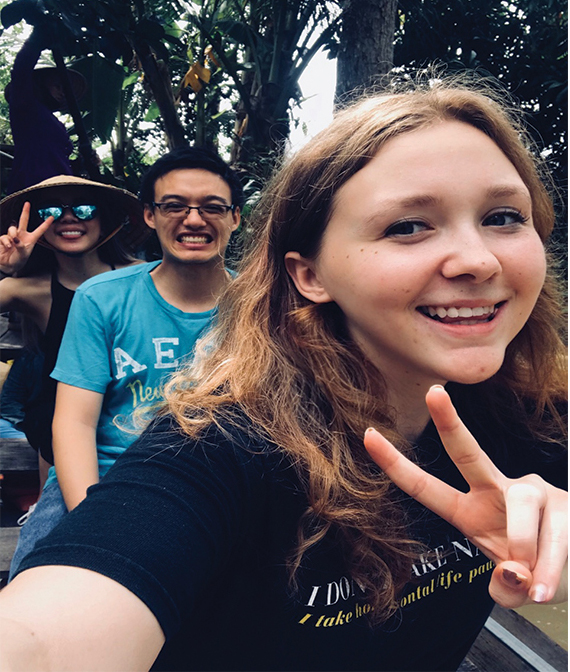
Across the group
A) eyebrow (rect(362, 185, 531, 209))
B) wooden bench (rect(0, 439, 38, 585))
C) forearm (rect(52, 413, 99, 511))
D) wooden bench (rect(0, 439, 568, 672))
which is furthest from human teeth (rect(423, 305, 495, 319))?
wooden bench (rect(0, 439, 38, 585))

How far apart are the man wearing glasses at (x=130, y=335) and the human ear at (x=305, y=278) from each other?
498mm

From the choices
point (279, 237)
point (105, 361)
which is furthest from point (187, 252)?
point (279, 237)

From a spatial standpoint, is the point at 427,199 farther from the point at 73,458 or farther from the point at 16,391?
the point at 16,391

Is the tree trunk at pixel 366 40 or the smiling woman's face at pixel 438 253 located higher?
the tree trunk at pixel 366 40

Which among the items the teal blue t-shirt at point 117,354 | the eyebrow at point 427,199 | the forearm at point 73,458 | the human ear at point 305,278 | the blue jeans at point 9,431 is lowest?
the blue jeans at point 9,431

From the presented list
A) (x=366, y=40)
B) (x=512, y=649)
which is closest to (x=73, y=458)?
(x=512, y=649)

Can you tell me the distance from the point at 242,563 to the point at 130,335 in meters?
1.14

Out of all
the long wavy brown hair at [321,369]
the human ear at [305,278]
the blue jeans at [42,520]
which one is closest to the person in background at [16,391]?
the blue jeans at [42,520]

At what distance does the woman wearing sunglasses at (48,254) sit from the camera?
87.7 inches

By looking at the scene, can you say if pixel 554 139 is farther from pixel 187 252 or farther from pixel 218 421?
pixel 218 421

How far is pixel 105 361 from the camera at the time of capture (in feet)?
6.12

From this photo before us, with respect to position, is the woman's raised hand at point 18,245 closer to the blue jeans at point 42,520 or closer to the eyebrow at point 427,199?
the blue jeans at point 42,520

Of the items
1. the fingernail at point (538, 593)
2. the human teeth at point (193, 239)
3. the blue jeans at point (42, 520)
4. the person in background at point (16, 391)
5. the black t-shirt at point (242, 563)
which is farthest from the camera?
the person in background at point (16, 391)

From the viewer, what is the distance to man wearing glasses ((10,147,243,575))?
1794mm
